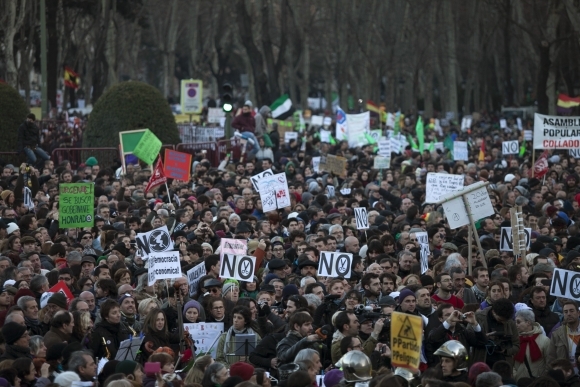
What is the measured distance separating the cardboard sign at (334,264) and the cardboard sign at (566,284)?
2282 mm

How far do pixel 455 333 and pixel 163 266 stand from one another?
127 inches

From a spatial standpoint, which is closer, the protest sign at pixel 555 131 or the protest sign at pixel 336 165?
the protest sign at pixel 555 131

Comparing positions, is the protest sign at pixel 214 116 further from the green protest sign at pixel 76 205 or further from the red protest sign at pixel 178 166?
the green protest sign at pixel 76 205

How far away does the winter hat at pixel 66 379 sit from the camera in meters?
9.16

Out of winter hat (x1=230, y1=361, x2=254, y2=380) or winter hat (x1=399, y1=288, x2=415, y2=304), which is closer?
winter hat (x1=230, y1=361, x2=254, y2=380)

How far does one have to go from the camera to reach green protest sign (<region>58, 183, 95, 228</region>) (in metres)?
16.9

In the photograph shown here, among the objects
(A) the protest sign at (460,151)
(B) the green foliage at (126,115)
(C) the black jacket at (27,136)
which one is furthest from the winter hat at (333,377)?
(A) the protest sign at (460,151)

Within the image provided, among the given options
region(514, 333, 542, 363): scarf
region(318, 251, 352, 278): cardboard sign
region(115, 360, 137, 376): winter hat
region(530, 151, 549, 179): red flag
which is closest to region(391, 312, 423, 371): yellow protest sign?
region(115, 360, 137, 376): winter hat

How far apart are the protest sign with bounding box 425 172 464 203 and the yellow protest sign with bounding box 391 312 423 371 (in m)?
12.1

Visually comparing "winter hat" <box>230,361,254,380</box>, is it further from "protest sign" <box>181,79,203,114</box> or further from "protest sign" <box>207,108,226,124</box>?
"protest sign" <box>207,108,226,124</box>

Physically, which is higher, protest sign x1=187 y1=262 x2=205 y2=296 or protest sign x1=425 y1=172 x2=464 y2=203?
protest sign x1=425 y1=172 x2=464 y2=203

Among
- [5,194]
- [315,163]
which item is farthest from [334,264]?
[315,163]

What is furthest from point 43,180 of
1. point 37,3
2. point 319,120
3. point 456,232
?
point 319,120

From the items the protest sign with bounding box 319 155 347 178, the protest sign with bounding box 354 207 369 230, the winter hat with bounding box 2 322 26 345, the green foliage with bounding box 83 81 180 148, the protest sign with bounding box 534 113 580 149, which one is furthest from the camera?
the green foliage with bounding box 83 81 180 148
